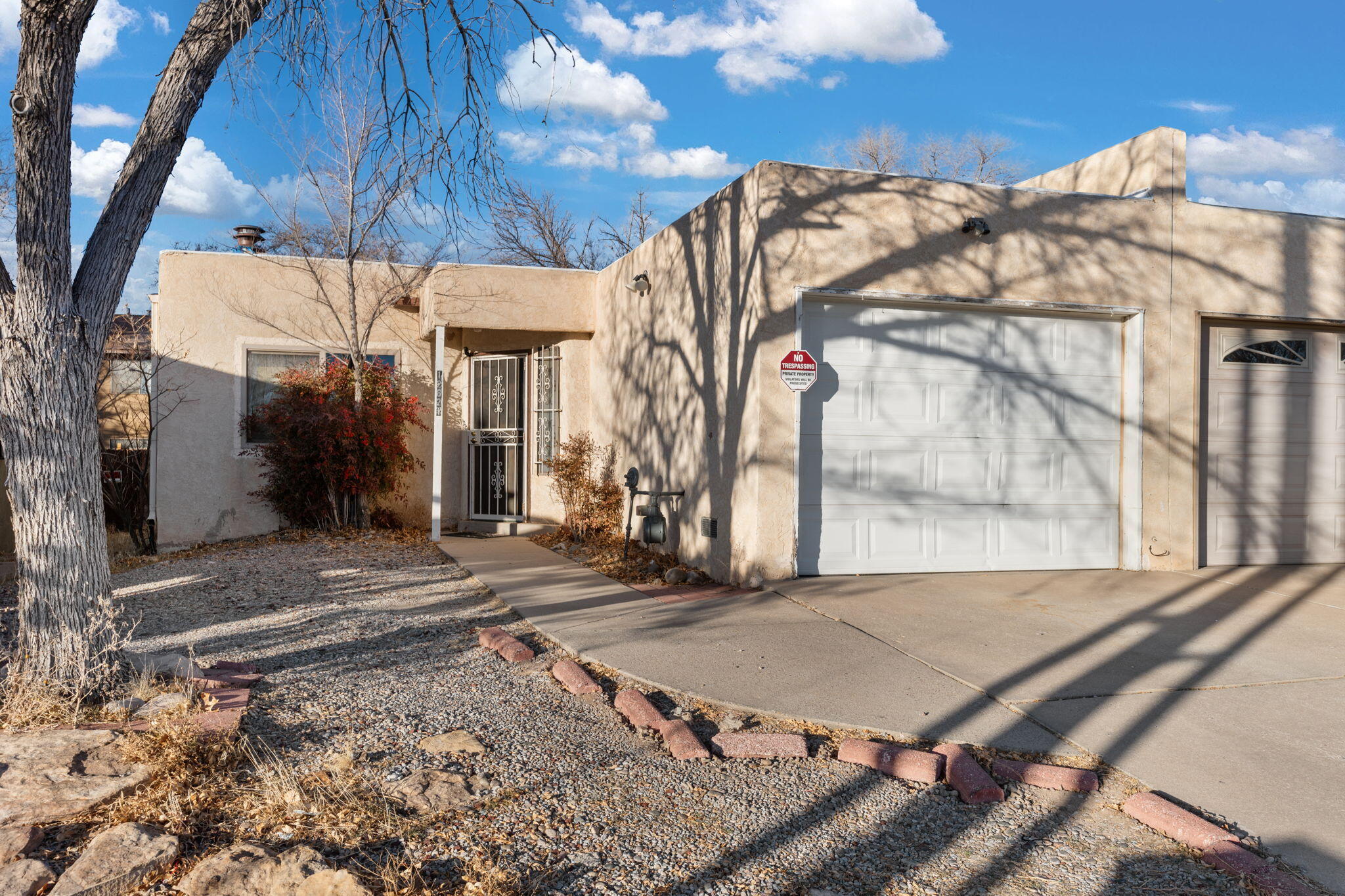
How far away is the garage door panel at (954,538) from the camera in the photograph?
7.57m

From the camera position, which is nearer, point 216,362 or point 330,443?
point 330,443

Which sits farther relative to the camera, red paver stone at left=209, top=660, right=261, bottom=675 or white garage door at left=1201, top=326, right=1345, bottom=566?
white garage door at left=1201, top=326, right=1345, bottom=566

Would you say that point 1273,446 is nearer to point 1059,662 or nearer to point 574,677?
point 1059,662

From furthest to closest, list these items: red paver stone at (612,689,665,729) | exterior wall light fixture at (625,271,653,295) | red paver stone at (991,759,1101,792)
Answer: exterior wall light fixture at (625,271,653,295) < red paver stone at (612,689,665,729) < red paver stone at (991,759,1101,792)

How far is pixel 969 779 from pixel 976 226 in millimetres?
5296

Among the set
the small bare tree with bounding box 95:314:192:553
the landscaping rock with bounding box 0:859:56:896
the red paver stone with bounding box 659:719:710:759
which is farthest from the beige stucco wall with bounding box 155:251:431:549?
the landscaping rock with bounding box 0:859:56:896

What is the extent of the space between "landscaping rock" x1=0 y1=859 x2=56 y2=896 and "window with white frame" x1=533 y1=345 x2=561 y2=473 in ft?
29.0

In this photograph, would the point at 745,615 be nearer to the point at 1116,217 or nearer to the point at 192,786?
the point at 192,786

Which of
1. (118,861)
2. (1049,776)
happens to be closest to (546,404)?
(1049,776)

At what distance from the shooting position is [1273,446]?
8.59 metres

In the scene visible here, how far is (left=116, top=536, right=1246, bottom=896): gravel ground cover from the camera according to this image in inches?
110

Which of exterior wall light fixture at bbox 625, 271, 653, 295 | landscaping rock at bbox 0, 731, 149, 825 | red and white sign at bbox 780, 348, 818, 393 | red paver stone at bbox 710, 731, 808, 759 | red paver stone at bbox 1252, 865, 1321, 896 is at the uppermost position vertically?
exterior wall light fixture at bbox 625, 271, 653, 295

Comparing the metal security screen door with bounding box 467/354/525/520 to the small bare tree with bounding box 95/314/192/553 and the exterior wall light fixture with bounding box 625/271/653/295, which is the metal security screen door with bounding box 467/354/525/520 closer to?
the exterior wall light fixture with bounding box 625/271/653/295

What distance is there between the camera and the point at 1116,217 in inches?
319
